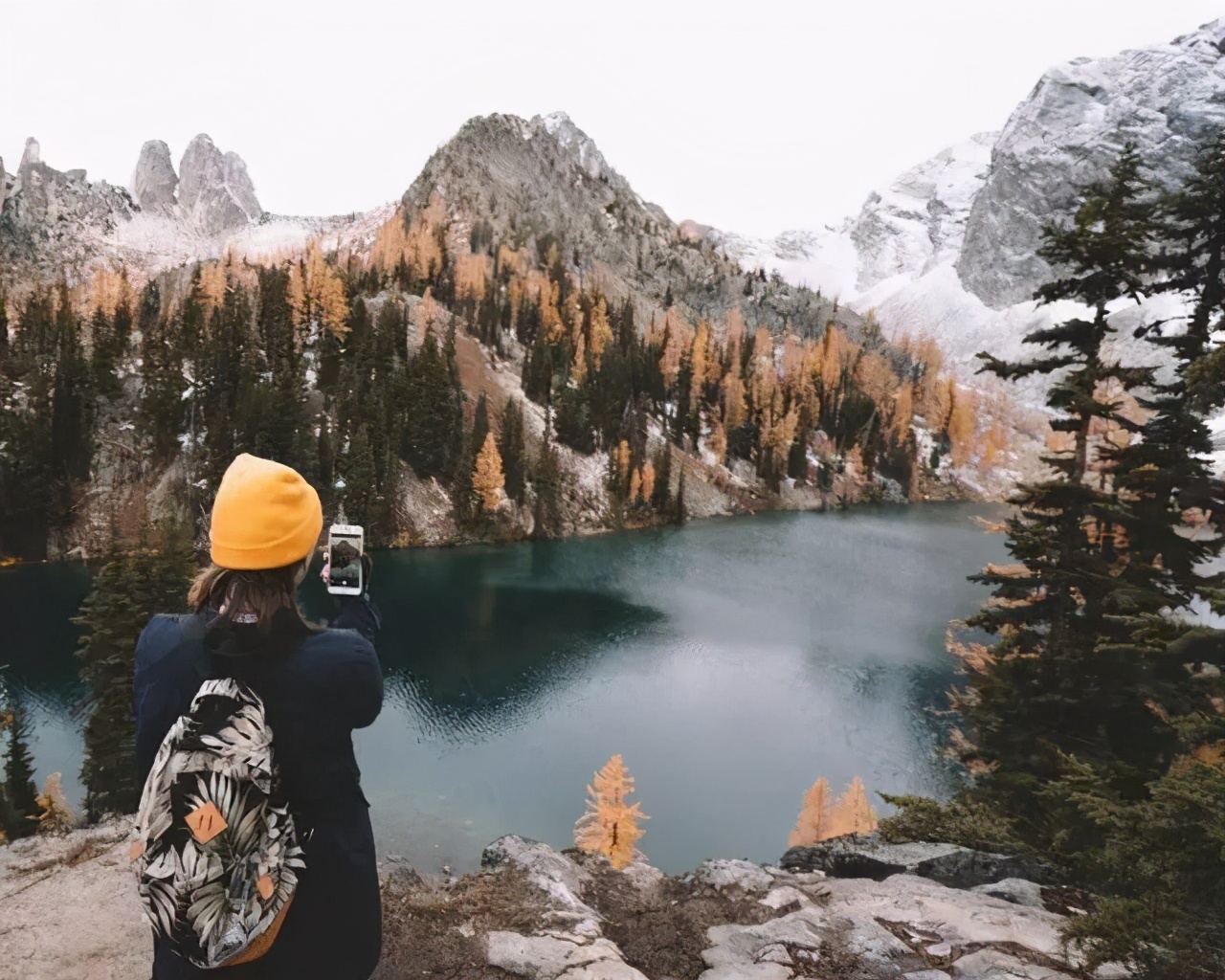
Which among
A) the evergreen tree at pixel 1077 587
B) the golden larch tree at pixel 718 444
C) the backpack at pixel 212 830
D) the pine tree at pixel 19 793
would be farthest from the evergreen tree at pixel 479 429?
the backpack at pixel 212 830

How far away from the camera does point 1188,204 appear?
7.64 m

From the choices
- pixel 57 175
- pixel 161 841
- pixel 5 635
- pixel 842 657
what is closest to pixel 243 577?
pixel 161 841

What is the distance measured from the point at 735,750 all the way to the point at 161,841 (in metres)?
23.7

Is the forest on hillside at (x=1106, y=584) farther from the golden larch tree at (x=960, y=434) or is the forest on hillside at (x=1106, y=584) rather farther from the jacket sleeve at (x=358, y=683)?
the golden larch tree at (x=960, y=434)

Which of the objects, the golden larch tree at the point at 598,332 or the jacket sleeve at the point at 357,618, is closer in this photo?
the jacket sleeve at the point at 357,618

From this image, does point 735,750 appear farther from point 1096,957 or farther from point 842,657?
point 1096,957

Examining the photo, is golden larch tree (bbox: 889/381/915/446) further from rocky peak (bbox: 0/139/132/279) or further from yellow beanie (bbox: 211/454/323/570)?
rocky peak (bbox: 0/139/132/279)

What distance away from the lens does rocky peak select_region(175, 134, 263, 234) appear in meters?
160

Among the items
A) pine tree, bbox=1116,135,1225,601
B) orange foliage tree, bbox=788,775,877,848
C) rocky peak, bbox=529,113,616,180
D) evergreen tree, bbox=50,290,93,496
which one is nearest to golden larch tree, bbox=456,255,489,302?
evergreen tree, bbox=50,290,93,496

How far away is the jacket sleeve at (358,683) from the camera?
201 centimetres

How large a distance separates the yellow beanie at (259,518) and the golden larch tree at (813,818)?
65.0ft

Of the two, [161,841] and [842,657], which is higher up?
[161,841]

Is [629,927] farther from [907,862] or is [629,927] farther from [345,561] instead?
[345,561]

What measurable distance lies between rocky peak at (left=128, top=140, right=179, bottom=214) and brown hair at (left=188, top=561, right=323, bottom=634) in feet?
636
